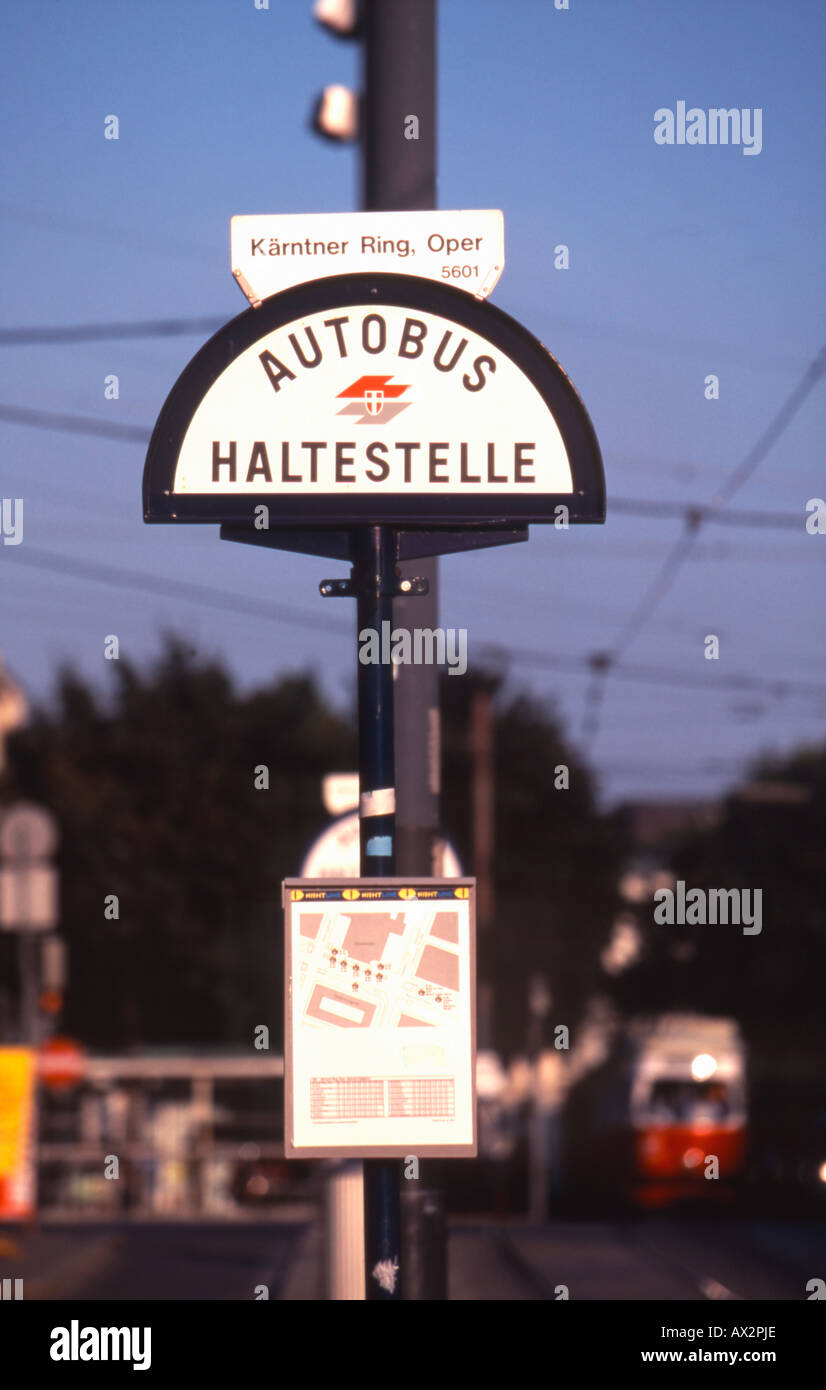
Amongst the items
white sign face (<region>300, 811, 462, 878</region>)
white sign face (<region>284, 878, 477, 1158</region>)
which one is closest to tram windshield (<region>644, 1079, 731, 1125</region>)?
white sign face (<region>300, 811, 462, 878</region>)

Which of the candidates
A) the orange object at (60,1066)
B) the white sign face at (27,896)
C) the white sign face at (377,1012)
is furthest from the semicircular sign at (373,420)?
the orange object at (60,1066)

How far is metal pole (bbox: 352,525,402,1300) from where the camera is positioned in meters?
4.37

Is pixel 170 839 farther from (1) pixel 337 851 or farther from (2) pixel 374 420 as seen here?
(2) pixel 374 420

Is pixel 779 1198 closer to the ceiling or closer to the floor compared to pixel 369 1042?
closer to the floor

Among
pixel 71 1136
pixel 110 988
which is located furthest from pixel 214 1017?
pixel 71 1136

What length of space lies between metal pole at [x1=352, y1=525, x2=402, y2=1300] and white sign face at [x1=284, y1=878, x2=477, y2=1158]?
0.36 ft

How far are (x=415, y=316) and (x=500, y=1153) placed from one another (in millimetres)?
28819

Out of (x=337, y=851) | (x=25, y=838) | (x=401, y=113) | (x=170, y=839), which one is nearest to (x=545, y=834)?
(x=170, y=839)

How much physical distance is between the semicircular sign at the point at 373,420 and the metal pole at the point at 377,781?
111 mm

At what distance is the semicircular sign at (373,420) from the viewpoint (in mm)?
4691

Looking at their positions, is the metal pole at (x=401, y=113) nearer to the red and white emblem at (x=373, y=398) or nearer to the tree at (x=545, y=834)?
the red and white emblem at (x=373, y=398)

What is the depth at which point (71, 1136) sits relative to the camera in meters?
37.4

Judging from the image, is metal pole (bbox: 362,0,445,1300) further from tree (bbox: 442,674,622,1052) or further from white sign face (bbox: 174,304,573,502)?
tree (bbox: 442,674,622,1052)
